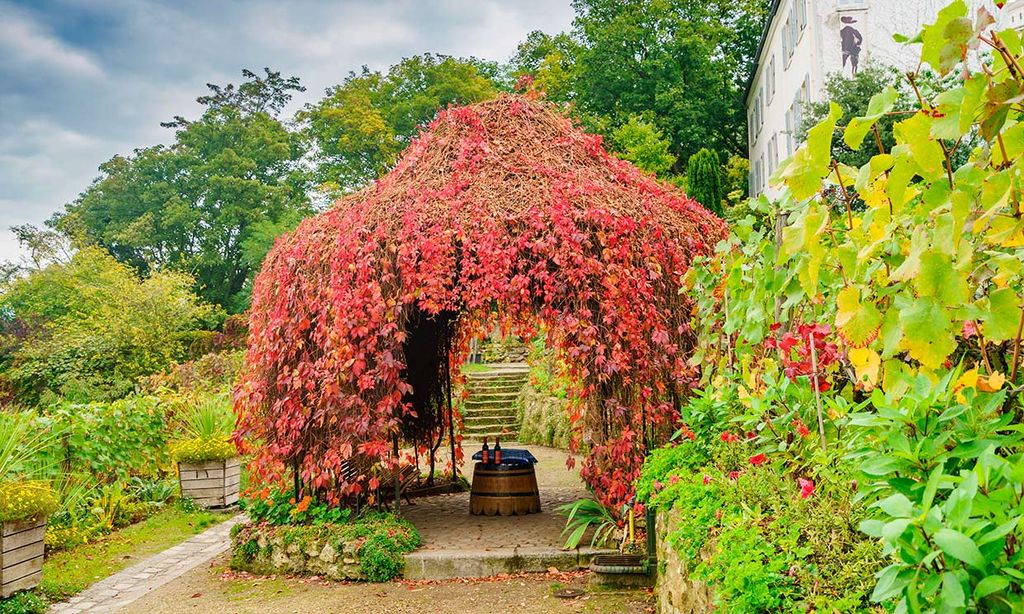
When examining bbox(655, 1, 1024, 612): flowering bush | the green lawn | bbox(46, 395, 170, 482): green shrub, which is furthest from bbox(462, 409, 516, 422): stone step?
bbox(655, 1, 1024, 612): flowering bush

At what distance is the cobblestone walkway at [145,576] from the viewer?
5754 millimetres

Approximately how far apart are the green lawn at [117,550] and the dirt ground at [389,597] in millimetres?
842

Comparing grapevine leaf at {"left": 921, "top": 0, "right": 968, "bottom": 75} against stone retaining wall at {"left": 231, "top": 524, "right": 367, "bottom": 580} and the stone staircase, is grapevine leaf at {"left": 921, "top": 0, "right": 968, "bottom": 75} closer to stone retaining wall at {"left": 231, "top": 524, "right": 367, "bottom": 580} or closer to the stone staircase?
stone retaining wall at {"left": 231, "top": 524, "right": 367, "bottom": 580}

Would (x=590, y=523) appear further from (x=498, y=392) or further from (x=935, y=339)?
(x=498, y=392)

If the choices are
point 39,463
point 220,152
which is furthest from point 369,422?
point 220,152

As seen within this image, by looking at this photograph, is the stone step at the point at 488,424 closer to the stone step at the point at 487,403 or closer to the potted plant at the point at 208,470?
the stone step at the point at 487,403

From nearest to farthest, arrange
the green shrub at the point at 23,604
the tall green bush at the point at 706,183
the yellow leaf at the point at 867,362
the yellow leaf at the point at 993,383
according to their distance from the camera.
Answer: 1. the yellow leaf at the point at 993,383
2. the yellow leaf at the point at 867,362
3. the green shrub at the point at 23,604
4. the tall green bush at the point at 706,183

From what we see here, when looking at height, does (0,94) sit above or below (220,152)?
below

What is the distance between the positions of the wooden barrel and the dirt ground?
5.19 ft

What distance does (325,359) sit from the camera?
19.3 ft

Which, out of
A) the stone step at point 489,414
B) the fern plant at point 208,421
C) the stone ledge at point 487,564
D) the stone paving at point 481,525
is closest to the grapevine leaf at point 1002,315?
the stone ledge at point 487,564

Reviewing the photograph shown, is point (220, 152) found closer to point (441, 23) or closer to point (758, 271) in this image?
point (441, 23)

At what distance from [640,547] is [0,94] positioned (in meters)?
17.1

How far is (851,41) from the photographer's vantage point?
16047 millimetres
